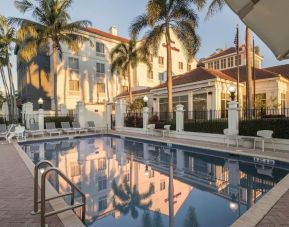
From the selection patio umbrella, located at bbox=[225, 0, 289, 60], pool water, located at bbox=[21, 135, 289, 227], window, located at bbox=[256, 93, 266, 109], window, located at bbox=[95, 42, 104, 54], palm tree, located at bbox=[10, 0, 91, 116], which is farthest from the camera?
window, located at bbox=[95, 42, 104, 54]

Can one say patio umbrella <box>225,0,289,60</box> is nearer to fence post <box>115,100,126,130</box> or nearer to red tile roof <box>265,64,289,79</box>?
fence post <box>115,100,126,130</box>

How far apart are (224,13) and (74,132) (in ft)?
56.7

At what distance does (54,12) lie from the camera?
24031 millimetres

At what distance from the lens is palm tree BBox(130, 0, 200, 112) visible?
19156 mm

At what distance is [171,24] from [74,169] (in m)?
15.0

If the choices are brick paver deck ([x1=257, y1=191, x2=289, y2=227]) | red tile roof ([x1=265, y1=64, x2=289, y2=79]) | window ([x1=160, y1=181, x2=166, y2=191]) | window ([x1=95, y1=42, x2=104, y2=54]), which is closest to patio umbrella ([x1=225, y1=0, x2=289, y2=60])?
brick paver deck ([x1=257, y1=191, x2=289, y2=227])

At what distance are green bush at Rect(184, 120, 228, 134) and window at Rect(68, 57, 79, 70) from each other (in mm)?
23572

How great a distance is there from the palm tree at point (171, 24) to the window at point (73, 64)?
18773mm

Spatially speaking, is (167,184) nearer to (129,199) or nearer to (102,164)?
(129,199)

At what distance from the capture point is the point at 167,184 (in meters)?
8.13

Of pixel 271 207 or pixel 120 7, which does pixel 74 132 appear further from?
pixel 271 207

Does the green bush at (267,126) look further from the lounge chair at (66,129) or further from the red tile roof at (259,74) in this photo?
the lounge chair at (66,129)

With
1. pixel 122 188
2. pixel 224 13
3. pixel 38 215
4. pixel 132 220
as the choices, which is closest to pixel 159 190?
pixel 122 188

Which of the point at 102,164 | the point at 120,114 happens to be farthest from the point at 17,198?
the point at 120,114
